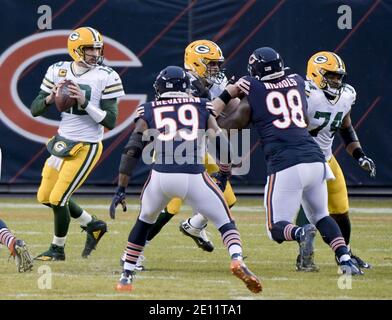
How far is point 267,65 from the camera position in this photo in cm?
672

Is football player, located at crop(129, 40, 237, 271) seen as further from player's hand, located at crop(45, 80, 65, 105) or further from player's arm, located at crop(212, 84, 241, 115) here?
player's arm, located at crop(212, 84, 241, 115)

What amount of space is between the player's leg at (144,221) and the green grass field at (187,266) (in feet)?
0.35

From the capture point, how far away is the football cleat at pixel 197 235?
26.5 ft

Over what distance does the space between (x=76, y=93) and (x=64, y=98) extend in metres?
0.09

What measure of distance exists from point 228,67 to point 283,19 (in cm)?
83

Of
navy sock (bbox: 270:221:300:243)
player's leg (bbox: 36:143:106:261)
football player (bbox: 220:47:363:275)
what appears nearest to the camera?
navy sock (bbox: 270:221:300:243)

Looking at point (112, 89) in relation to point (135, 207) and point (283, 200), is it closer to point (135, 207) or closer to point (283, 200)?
point (283, 200)

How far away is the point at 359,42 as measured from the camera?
12328 millimetres

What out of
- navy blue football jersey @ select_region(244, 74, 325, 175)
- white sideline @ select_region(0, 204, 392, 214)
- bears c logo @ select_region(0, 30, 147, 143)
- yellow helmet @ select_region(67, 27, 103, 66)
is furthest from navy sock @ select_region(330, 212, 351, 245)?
bears c logo @ select_region(0, 30, 147, 143)

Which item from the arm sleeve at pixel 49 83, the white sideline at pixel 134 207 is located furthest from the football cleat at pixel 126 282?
the white sideline at pixel 134 207

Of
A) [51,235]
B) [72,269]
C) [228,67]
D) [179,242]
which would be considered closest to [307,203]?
[72,269]

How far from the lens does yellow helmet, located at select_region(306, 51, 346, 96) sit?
24.3 feet

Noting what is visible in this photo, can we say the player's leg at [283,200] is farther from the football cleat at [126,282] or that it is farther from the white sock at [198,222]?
the white sock at [198,222]

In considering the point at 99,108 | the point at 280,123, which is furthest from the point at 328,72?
the point at 99,108
